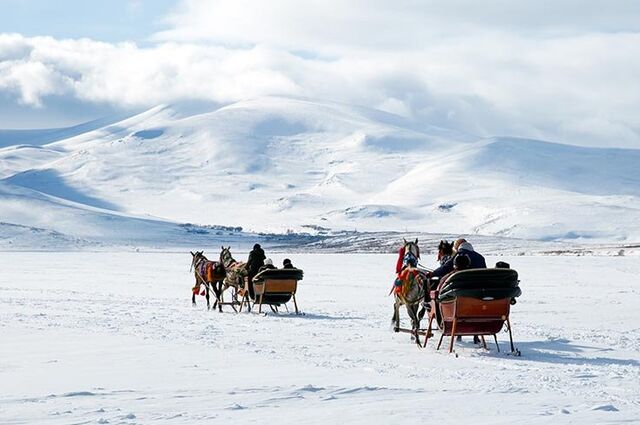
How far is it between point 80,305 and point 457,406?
14.5 metres

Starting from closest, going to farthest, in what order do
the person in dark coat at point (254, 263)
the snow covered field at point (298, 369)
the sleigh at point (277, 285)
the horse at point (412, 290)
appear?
1. the snow covered field at point (298, 369)
2. the horse at point (412, 290)
3. the sleigh at point (277, 285)
4. the person in dark coat at point (254, 263)

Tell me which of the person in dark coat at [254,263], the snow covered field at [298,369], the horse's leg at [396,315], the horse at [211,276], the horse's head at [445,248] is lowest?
the snow covered field at [298,369]

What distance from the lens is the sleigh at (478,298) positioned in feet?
43.6

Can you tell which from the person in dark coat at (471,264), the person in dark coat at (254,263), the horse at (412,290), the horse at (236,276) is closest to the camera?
the person in dark coat at (471,264)

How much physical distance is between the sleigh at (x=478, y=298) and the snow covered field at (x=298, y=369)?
1.26 ft

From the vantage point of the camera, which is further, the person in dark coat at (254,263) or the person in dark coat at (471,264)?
the person in dark coat at (254,263)

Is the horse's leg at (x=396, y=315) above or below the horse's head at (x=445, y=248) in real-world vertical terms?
below

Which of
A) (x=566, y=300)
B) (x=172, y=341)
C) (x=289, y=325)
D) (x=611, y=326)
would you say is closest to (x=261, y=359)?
(x=172, y=341)

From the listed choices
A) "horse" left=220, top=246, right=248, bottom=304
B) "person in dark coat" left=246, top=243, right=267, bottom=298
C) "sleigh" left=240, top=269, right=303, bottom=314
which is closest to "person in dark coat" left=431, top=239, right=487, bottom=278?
"sleigh" left=240, top=269, right=303, bottom=314

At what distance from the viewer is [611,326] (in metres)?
17.6

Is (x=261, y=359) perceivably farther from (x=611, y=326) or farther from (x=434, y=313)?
(x=611, y=326)

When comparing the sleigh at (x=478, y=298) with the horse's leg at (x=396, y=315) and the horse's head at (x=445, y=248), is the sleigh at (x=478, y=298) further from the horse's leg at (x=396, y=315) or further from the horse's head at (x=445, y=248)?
the horse's leg at (x=396, y=315)

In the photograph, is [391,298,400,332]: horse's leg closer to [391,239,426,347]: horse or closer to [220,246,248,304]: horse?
[391,239,426,347]: horse

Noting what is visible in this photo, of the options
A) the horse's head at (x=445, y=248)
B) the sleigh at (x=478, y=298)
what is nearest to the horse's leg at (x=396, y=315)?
the horse's head at (x=445, y=248)
